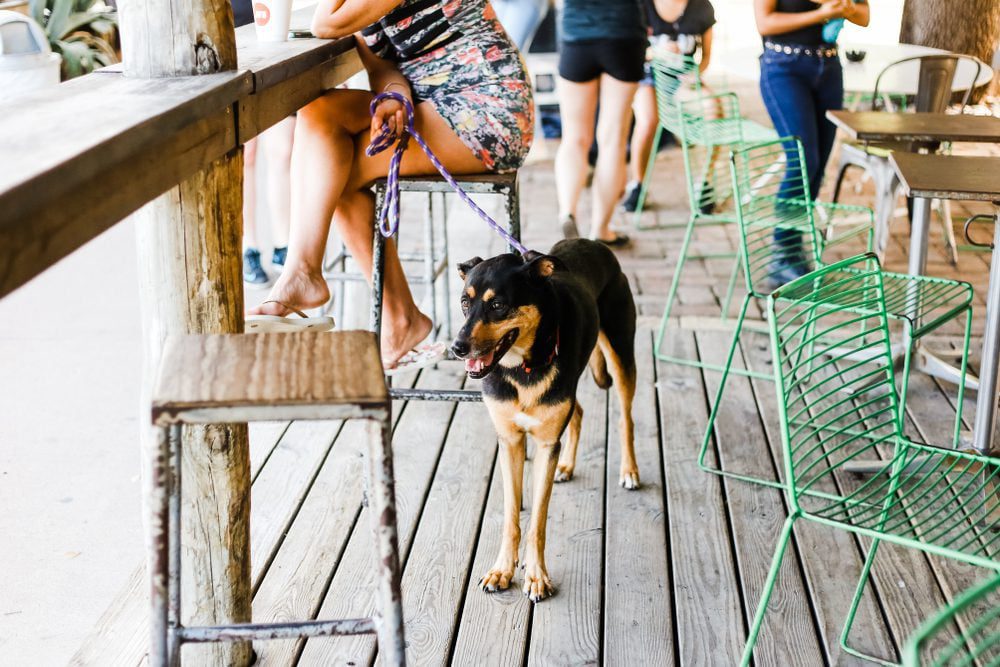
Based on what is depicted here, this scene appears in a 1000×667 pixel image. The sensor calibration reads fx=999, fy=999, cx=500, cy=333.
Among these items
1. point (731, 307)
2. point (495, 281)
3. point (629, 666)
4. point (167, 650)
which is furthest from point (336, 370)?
point (731, 307)

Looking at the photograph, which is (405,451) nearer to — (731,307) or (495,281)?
(495,281)

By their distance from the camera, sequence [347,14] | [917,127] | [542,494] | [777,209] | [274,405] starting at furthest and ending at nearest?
[777,209]
[917,127]
[347,14]
[542,494]
[274,405]

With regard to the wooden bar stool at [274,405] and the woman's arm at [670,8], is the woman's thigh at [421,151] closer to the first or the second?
the wooden bar stool at [274,405]

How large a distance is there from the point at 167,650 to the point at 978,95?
6.14m

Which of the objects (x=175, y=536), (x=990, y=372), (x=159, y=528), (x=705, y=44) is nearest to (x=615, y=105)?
(x=705, y=44)

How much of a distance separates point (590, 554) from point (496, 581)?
11.5 inches

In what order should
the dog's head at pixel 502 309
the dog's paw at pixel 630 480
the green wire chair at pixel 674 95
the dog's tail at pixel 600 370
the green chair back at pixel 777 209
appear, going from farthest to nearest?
the green wire chair at pixel 674 95 → the green chair back at pixel 777 209 → the dog's tail at pixel 600 370 → the dog's paw at pixel 630 480 → the dog's head at pixel 502 309

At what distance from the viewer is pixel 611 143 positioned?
16.1 ft

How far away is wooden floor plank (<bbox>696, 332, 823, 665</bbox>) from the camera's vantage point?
2248 mm

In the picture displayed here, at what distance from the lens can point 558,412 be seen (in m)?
2.32

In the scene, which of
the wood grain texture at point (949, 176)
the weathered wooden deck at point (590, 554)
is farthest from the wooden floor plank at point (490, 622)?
the wood grain texture at point (949, 176)

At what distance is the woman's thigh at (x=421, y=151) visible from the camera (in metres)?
2.64

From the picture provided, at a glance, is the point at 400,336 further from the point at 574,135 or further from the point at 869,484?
the point at 574,135

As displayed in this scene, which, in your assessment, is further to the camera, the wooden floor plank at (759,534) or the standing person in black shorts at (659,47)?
the standing person in black shorts at (659,47)
